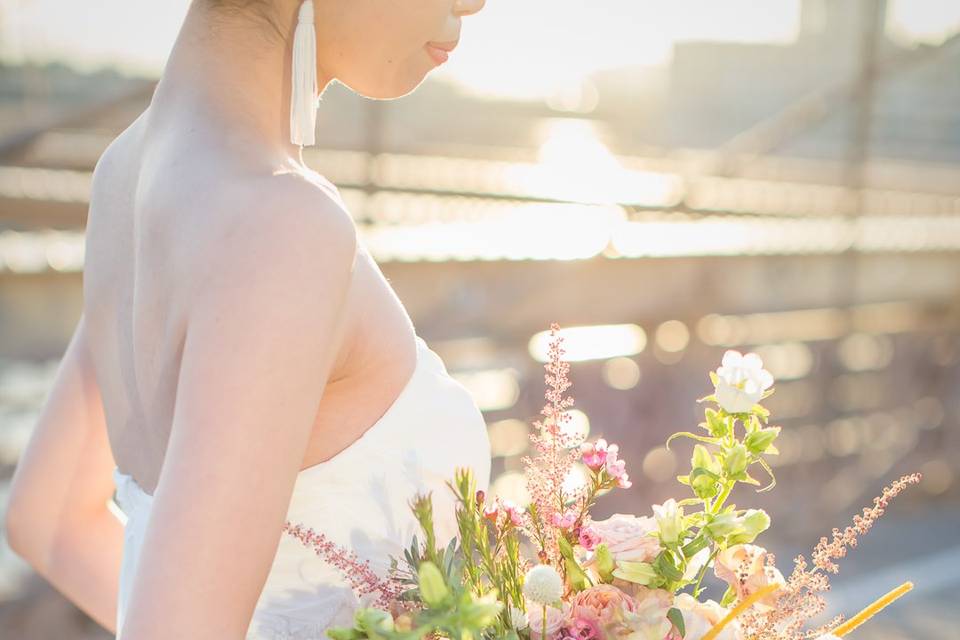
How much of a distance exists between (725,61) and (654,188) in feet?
2.74

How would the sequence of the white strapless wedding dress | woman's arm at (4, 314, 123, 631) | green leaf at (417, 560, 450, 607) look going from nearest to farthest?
green leaf at (417, 560, 450, 607) < the white strapless wedding dress < woman's arm at (4, 314, 123, 631)

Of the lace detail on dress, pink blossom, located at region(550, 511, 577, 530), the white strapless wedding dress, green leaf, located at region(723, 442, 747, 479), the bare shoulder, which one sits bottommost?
the lace detail on dress

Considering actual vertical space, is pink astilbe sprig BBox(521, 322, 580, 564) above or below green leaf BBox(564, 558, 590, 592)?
above

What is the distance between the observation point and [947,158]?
30.6ft

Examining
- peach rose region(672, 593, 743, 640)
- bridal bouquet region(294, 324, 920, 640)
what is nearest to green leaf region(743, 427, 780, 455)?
bridal bouquet region(294, 324, 920, 640)

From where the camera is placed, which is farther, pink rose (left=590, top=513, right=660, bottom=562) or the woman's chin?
the woman's chin

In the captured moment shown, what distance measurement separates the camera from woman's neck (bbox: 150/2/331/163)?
29.6 inches

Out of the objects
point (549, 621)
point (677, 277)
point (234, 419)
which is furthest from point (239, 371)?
point (677, 277)

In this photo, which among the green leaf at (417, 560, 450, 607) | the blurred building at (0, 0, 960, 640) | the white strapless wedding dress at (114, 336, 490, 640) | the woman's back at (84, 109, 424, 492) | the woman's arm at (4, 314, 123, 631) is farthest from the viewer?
the blurred building at (0, 0, 960, 640)

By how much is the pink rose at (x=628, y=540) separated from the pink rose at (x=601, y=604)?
24 mm

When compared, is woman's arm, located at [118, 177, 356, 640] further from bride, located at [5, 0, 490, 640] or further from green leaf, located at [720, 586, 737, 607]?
green leaf, located at [720, 586, 737, 607]

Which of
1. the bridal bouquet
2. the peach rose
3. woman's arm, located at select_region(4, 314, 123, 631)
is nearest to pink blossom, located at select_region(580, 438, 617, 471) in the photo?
the bridal bouquet

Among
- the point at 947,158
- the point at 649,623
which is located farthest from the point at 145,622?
the point at 947,158

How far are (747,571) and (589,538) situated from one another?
0.10 meters
